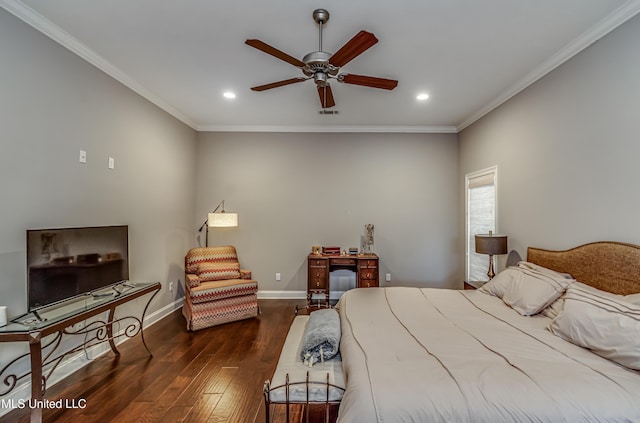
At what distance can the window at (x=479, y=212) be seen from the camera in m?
3.94

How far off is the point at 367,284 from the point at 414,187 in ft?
6.08

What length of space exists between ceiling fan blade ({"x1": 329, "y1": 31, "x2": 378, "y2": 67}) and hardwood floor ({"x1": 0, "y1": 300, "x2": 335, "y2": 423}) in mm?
2603

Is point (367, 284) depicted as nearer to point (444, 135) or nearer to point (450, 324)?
point (450, 324)

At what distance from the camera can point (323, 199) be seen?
5.02m

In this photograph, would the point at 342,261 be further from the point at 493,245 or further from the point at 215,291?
the point at 493,245

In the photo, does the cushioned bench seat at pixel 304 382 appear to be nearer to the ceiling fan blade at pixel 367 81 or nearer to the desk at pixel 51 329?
the desk at pixel 51 329

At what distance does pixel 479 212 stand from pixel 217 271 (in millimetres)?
3878

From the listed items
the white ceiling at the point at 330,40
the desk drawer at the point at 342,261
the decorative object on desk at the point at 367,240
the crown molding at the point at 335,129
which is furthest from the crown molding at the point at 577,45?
the desk drawer at the point at 342,261

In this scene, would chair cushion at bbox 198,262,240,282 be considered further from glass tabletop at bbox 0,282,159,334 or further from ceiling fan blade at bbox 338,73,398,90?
ceiling fan blade at bbox 338,73,398,90

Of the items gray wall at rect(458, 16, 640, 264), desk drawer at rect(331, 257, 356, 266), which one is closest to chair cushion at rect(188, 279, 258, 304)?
desk drawer at rect(331, 257, 356, 266)

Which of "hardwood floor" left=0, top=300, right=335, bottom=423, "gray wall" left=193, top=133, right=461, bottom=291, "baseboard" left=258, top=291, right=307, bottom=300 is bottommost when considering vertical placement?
"hardwood floor" left=0, top=300, right=335, bottom=423

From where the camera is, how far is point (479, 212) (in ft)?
14.0

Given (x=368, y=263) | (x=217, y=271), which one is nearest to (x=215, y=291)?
(x=217, y=271)

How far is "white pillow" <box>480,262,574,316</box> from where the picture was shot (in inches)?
90.6
